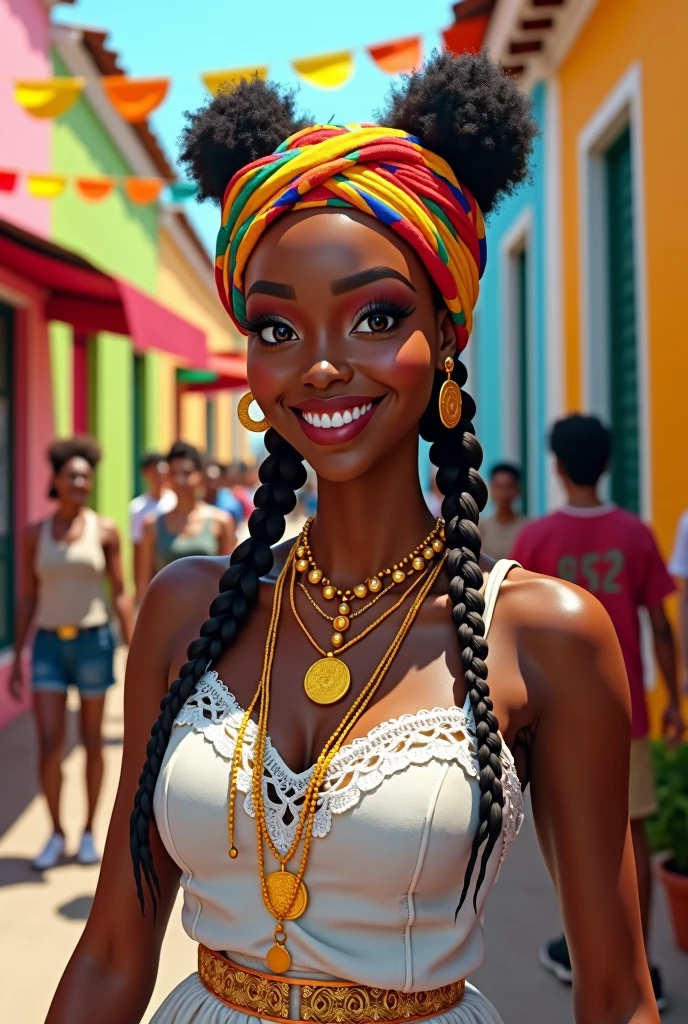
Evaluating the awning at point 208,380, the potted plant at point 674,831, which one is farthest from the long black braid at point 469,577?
the awning at point 208,380

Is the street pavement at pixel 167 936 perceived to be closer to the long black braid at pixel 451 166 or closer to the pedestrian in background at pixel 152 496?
the long black braid at pixel 451 166

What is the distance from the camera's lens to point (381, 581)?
1.73 m

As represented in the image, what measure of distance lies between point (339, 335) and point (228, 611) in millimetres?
463

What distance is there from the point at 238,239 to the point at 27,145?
26.1 feet

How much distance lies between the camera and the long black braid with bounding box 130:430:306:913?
160 cm

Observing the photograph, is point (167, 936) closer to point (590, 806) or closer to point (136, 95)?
point (590, 806)

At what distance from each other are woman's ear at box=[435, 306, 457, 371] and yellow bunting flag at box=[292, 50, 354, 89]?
4.11m

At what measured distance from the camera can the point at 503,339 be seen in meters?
10.2

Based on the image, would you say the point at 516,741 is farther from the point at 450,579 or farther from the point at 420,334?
the point at 420,334

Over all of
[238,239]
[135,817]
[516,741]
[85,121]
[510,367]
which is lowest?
[135,817]

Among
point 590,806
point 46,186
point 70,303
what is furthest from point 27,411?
point 590,806

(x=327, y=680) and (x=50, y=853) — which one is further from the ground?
(x=327, y=680)

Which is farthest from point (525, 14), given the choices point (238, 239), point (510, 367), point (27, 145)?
point (238, 239)

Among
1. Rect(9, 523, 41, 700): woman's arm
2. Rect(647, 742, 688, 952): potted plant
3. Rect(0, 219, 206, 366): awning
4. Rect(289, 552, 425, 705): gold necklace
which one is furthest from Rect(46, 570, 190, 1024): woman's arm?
Rect(0, 219, 206, 366): awning
